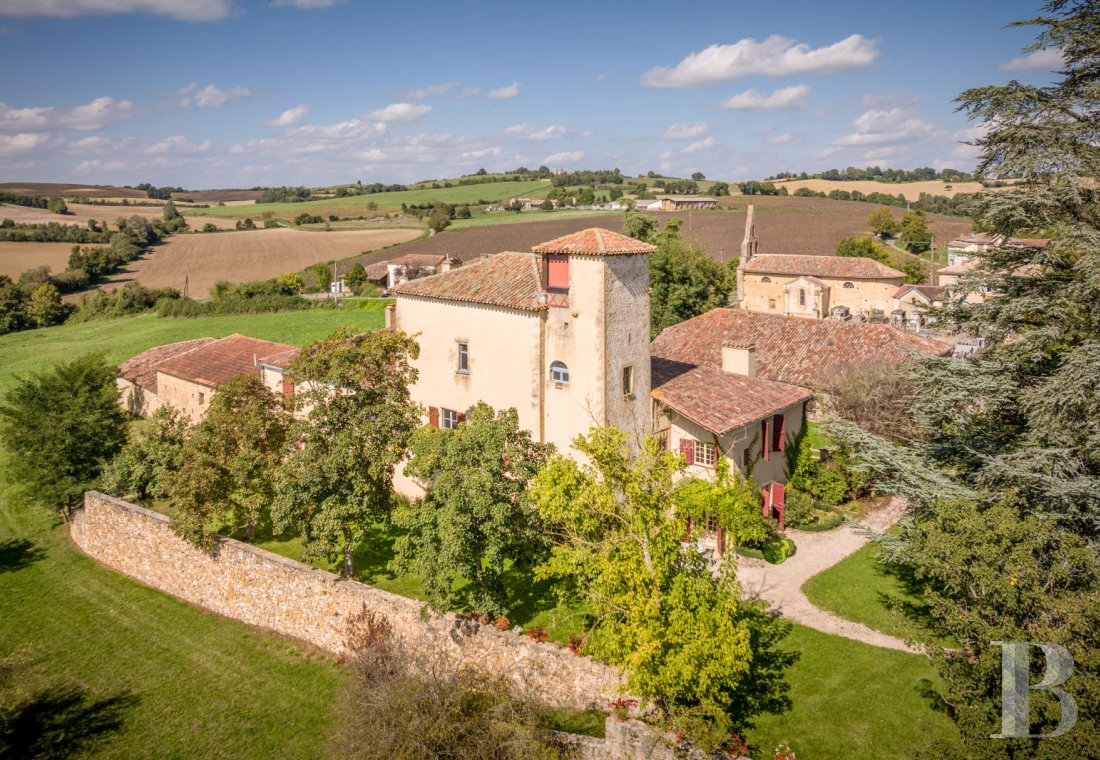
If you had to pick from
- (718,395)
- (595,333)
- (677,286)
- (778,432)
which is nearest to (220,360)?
(595,333)

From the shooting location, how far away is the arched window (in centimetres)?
2323

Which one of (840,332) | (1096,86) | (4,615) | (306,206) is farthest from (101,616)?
(306,206)

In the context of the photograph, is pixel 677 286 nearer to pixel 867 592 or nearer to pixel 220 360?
pixel 220 360

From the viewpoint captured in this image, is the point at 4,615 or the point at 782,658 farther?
the point at 4,615

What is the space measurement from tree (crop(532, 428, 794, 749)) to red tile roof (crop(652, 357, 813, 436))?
7.81 meters

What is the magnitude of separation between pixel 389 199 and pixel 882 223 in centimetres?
8030

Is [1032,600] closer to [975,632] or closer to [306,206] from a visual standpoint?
[975,632]

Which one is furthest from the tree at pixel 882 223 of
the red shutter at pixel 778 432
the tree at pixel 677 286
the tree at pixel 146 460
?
the tree at pixel 146 460

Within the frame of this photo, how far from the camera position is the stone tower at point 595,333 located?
2228 centimetres

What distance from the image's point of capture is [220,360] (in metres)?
36.2

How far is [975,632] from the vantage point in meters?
13.4

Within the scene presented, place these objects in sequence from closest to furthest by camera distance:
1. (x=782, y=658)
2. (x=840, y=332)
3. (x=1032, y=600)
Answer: (x=1032, y=600)
(x=782, y=658)
(x=840, y=332)

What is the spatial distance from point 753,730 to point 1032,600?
20.1 ft

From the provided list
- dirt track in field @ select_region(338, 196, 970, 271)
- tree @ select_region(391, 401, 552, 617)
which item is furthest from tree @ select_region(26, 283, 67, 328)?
tree @ select_region(391, 401, 552, 617)
